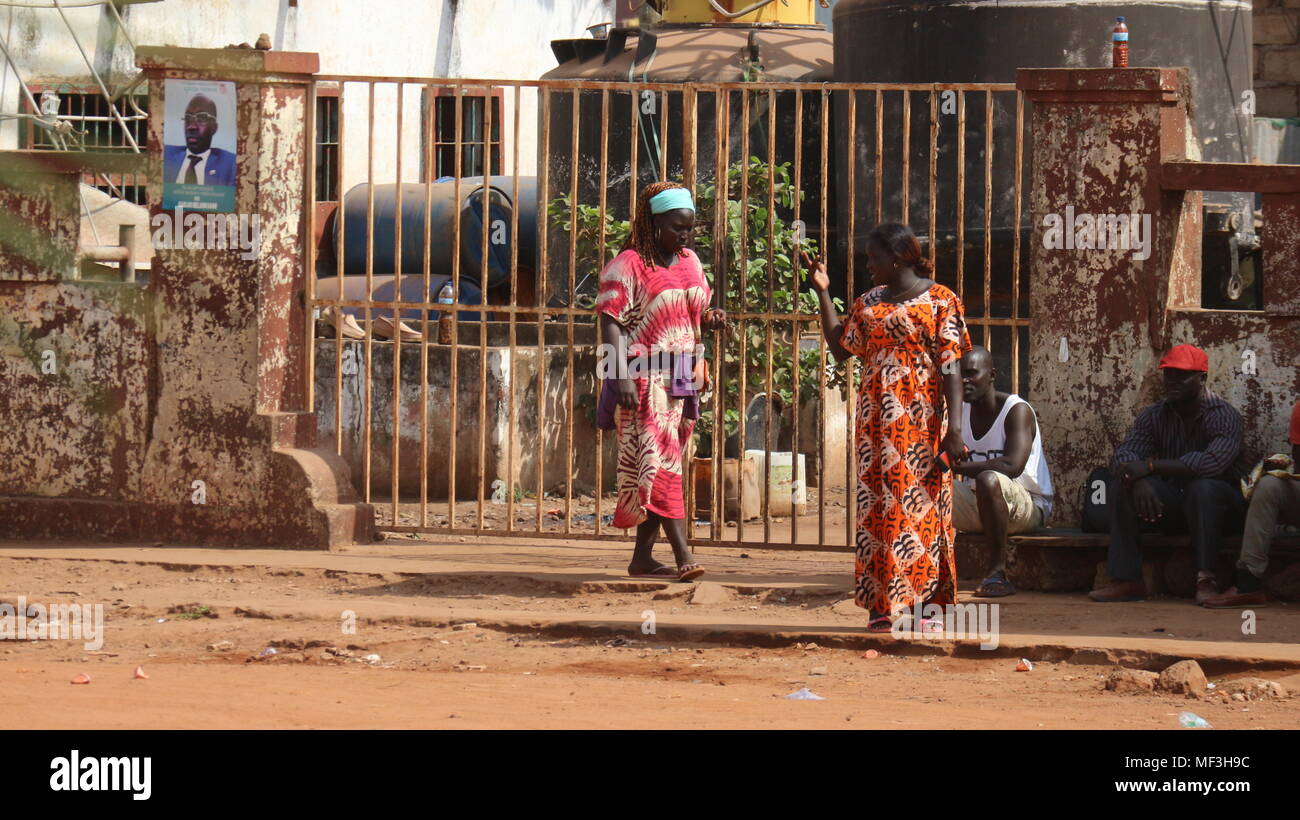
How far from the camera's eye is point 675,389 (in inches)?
313

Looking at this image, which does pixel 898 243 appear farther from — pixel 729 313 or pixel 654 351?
pixel 729 313

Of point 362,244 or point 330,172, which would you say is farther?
point 330,172

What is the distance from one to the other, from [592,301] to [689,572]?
543 centimetres

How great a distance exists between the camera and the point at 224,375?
9016mm

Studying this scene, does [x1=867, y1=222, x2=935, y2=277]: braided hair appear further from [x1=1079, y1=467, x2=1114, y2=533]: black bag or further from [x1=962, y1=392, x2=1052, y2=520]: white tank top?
[x1=1079, y1=467, x2=1114, y2=533]: black bag

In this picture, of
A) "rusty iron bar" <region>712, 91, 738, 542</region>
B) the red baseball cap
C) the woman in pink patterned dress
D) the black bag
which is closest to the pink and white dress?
the woman in pink patterned dress

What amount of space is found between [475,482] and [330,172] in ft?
28.1

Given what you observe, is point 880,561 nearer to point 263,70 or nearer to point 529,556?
point 529,556

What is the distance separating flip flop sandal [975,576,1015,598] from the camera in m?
7.56

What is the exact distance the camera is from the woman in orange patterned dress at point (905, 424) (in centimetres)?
670

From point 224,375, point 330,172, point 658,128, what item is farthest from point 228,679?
point 330,172

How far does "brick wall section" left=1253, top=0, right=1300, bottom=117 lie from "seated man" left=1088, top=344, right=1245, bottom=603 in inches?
339

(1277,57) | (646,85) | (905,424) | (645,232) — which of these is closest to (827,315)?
(905,424)

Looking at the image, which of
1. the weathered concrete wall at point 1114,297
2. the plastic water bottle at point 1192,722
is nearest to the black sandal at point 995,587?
the weathered concrete wall at point 1114,297
